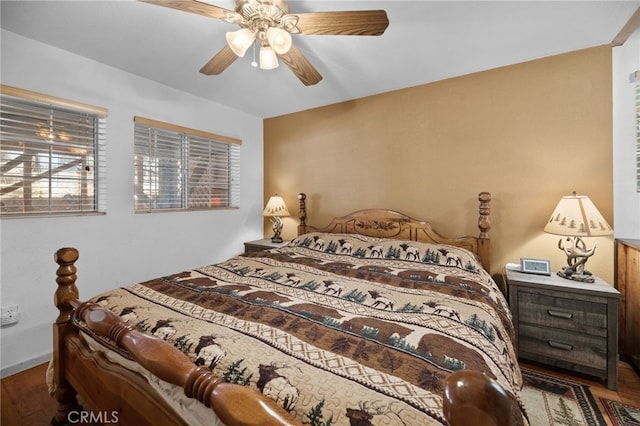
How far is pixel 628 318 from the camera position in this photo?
193cm

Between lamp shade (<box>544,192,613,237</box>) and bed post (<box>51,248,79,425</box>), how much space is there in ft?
9.58

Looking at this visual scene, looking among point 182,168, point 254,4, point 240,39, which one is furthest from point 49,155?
point 254,4

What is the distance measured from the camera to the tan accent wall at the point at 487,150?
6.79 ft

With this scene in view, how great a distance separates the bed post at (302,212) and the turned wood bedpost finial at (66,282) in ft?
7.20

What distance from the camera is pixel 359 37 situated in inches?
75.0

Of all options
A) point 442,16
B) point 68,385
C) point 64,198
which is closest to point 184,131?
point 64,198

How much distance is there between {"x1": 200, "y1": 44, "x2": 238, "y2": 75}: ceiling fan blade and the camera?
166 cm

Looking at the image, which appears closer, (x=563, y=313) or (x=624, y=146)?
(x=563, y=313)

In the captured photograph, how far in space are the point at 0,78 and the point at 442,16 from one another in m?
2.91

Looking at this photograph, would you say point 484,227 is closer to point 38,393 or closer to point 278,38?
point 278,38

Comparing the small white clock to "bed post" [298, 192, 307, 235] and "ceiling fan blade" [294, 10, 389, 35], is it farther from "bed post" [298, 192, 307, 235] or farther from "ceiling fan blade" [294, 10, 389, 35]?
"bed post" [298, 192, 307, 235]

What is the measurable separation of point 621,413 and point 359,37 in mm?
2717

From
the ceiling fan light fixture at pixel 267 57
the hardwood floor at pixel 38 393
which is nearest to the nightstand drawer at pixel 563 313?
the hardwood floor at pixel 38 393

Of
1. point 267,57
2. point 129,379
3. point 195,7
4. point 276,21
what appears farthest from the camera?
point 267,57
